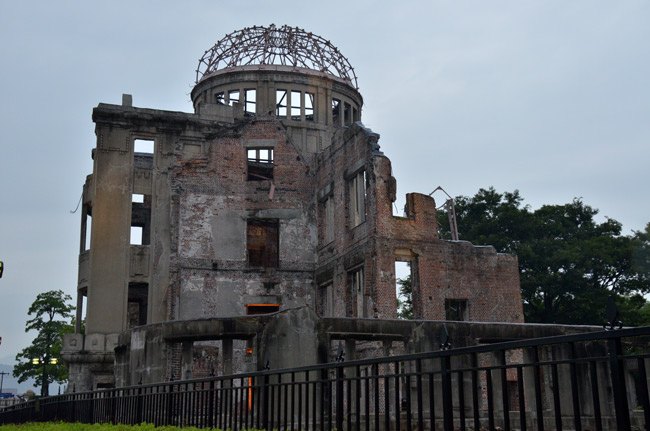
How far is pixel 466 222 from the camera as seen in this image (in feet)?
141

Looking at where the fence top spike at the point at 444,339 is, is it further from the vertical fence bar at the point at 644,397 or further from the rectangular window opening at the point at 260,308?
the rectangular window opening at the point at 260,308

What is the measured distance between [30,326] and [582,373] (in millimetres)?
43567

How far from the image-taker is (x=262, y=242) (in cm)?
3014

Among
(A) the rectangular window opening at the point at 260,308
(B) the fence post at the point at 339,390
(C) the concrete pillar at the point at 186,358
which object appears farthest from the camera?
(A) the rectangular window opening at the point at 260,308

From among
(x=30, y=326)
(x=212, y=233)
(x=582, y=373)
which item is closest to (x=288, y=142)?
(x=212, y=233)

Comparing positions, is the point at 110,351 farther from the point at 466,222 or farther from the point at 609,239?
the point at 609,239

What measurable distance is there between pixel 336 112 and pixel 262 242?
1170 centimetres

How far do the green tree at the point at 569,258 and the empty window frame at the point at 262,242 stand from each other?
1568 cm

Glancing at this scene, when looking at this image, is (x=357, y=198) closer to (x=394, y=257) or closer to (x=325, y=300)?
(x=394, y=257)

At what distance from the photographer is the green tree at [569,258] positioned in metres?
37.9

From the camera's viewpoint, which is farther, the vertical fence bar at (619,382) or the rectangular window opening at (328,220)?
the rectangular window opening at (328,220)

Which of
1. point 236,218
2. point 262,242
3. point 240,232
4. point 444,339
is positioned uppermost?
point 236,218

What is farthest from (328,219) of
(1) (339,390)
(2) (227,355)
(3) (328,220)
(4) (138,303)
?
(1) (339,390)

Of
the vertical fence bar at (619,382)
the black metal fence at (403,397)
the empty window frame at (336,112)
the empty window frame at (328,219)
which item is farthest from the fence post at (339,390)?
the empty window frame at (336,112)
